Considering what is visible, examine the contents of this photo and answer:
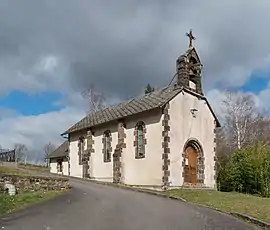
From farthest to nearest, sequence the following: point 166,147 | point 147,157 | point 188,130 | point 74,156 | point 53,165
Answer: point 53,165 → point 74,156 → point 188,130 → point 147,157 → point 166,147

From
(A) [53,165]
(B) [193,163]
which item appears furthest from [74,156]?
(B) [193,163]

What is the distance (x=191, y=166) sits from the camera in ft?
87.9

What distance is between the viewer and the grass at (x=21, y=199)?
1506 centimetres

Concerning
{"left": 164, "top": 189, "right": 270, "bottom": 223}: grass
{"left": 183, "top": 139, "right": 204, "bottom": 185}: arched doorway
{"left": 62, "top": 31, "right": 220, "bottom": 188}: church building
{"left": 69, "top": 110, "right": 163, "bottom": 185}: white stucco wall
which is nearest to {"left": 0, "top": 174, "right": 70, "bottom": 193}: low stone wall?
{"left": 164, "top": 189, "right": 270, "bottom": 223}: grass

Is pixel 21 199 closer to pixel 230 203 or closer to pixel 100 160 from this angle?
pixel 230 203

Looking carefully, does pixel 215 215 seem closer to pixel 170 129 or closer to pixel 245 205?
pixel 245 205

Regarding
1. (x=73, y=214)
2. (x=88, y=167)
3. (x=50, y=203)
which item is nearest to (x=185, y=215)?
(x=73, y=214)

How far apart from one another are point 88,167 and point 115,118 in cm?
518

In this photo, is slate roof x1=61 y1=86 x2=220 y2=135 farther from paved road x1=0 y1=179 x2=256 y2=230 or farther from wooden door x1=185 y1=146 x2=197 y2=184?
paved road x1=0 y1=179 x2=256 y2=230

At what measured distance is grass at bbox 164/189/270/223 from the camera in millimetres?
15470

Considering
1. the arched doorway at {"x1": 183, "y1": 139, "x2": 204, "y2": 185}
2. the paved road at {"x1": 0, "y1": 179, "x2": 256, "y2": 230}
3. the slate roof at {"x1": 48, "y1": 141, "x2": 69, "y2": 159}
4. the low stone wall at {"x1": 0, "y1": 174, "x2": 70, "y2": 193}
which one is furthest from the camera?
the slate roof at {"x1": 48, "y1": 141, "x2": 69, "y2": 159}

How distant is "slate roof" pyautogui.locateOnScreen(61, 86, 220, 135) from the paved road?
9.30 m

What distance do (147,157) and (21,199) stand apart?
35.7 ft

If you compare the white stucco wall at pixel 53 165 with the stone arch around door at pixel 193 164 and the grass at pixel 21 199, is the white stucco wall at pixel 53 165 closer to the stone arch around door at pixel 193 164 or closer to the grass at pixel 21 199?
the stone arch around door at pixel 193 164
